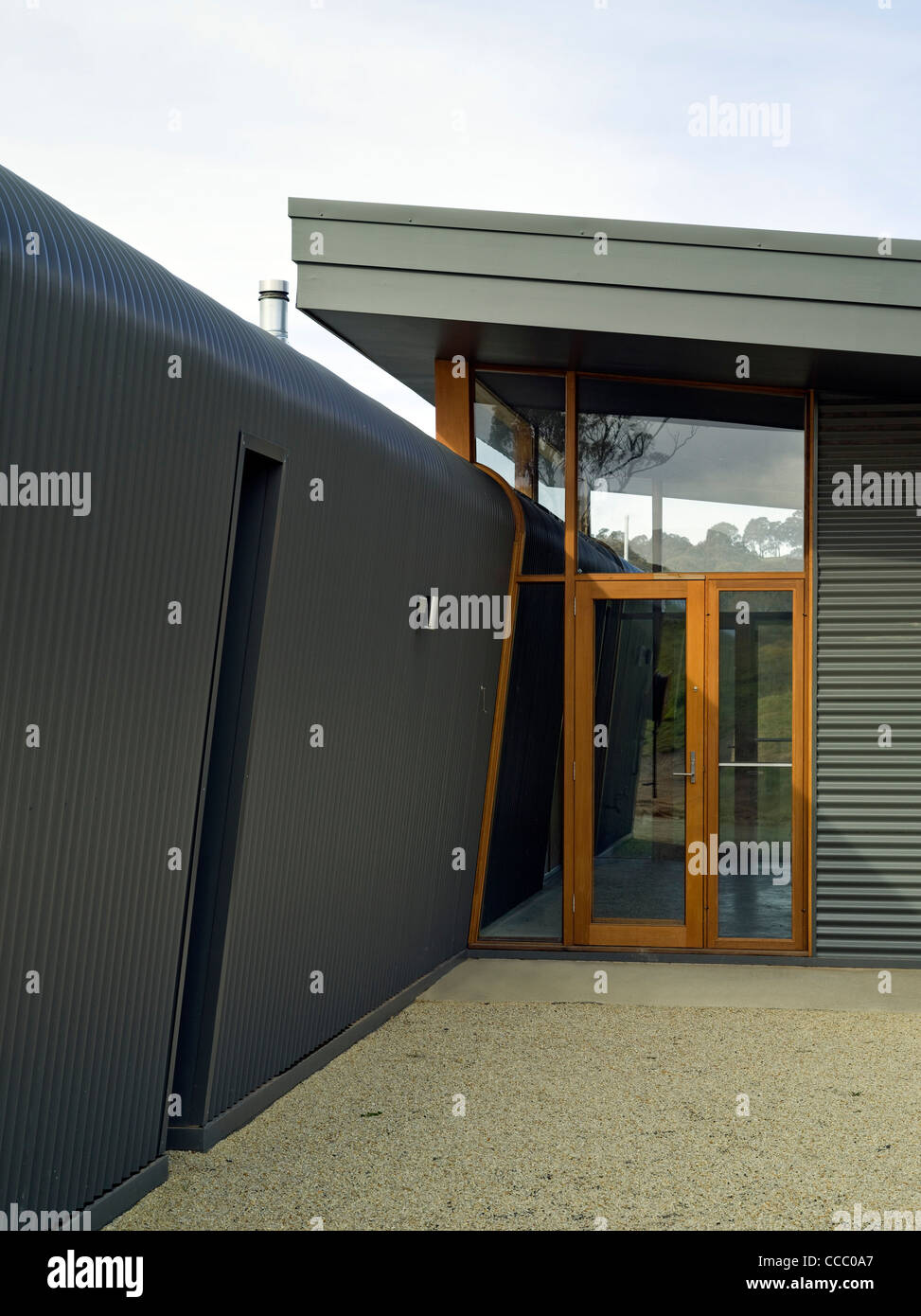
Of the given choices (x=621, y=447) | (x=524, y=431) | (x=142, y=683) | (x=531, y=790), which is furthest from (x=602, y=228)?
(x=142, y=683)

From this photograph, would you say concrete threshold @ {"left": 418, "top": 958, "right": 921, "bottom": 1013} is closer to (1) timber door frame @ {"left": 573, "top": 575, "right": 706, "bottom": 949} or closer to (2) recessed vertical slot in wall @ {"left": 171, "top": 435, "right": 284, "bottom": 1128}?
(1) timber door frame @ {"left": 573, "top": 575, "right": 706, "bottom": 949}

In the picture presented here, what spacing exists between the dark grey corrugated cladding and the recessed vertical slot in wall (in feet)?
0.38

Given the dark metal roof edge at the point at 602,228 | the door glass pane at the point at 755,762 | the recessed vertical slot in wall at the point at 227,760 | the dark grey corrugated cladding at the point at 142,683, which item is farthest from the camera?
the door glass pane at the point at 755,762

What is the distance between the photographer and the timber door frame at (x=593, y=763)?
8398 millimetres

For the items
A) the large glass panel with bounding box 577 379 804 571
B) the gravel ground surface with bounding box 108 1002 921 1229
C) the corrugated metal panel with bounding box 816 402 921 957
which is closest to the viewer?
the gravel ground surface with bounding box 108 1002 921 1229

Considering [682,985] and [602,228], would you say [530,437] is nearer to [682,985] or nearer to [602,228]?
[602,228]

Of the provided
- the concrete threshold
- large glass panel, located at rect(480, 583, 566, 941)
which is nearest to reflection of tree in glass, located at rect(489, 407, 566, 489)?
large glass panel, located at rect(480, 583, 566, 941)

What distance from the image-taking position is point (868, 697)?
327 inches

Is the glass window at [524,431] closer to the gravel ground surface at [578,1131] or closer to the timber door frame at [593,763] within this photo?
the timber door frame at [593,763]

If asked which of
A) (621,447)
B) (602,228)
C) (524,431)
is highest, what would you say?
(602,228)

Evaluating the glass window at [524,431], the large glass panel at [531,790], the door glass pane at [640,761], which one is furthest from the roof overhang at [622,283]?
the large glass panel at [531,790]

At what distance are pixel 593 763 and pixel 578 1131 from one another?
384cm

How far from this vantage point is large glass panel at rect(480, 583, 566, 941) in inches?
338

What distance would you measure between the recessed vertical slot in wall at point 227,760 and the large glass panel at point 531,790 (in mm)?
4007
